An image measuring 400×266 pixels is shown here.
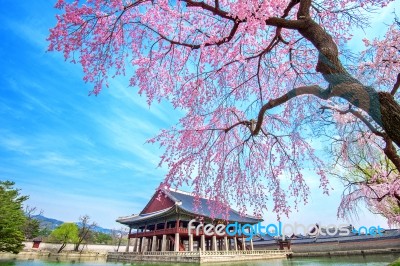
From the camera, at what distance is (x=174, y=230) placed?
82.9 ft

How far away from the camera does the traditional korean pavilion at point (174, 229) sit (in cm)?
2561

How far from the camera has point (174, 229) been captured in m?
25.3

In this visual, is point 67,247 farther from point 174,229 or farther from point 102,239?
point 174,229

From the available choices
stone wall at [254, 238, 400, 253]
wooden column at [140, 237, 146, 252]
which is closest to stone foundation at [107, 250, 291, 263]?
wooden column at [140, 237, 146, 252]

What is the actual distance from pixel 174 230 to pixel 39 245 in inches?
1087

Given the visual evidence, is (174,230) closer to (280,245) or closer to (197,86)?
(280,245)

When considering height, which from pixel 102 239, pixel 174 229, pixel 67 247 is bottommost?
pixel 67 247

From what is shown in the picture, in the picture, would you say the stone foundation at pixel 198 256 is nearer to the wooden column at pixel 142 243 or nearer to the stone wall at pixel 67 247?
the wooden column at pixel 142 243

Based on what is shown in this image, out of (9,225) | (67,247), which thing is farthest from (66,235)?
(9,225)

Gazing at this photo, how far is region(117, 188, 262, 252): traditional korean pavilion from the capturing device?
84.0ft

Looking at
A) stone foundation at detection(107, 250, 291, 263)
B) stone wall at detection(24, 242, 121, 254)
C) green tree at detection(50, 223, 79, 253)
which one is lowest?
stone foundation at detection(107, 250, 291, 263)

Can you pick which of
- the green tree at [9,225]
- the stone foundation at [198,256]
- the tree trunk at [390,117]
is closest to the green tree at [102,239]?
the stone foundation at [198,256]

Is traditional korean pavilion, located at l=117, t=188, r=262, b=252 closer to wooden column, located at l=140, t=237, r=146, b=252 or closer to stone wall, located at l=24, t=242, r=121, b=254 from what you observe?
wooden column, located at l=140, t=237, r=146, b=252

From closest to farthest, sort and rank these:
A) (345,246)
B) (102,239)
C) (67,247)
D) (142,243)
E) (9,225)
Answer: (9,225)
(142,243)
(345,246)
(67,247)
(102,239)
